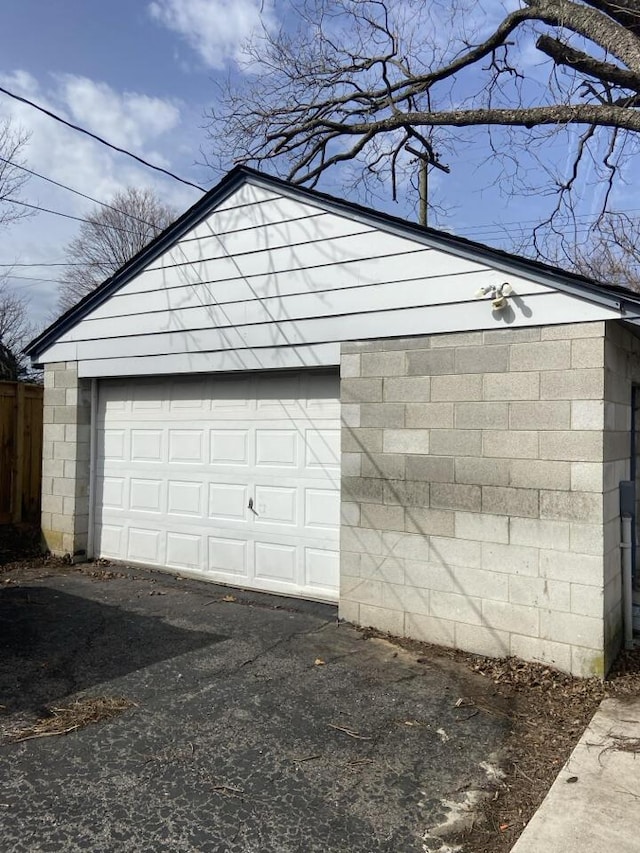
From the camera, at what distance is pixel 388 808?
9.47 ft

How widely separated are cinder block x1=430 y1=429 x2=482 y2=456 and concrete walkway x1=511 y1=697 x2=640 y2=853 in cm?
202

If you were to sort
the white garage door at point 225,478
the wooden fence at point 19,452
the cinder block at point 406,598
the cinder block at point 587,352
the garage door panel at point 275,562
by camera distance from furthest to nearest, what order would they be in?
the wooden fence at point 19,452
the garage door panel at point 275,562
the white garage door at point 225,478
the cinder block at point 406,598
the cinder block at point 587,352

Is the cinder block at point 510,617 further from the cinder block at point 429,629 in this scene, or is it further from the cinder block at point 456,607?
the cinder block at point 429,629

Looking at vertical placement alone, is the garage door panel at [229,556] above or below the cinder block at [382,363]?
below

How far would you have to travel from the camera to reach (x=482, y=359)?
486 cm

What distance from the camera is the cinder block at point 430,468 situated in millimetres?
5004

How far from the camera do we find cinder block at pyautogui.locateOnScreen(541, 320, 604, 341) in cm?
438

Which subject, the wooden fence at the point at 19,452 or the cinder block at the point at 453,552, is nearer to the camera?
the cinder block at the point at 453,552

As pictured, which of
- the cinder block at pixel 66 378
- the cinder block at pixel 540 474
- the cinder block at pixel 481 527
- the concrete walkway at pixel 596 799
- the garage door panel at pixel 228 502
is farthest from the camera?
the cinder block at pixel 66 378

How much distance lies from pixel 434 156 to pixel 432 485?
903cm

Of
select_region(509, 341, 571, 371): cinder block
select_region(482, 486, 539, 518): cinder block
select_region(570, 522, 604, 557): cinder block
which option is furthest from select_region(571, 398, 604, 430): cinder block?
select_region(570, 522, 604, 557): cinder block

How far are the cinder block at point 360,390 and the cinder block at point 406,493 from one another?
0.75 metres

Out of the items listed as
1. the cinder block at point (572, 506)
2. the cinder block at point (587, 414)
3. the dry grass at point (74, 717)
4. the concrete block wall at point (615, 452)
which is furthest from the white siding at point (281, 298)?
the dry grass at point (74, 717)

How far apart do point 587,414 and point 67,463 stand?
244 inches
